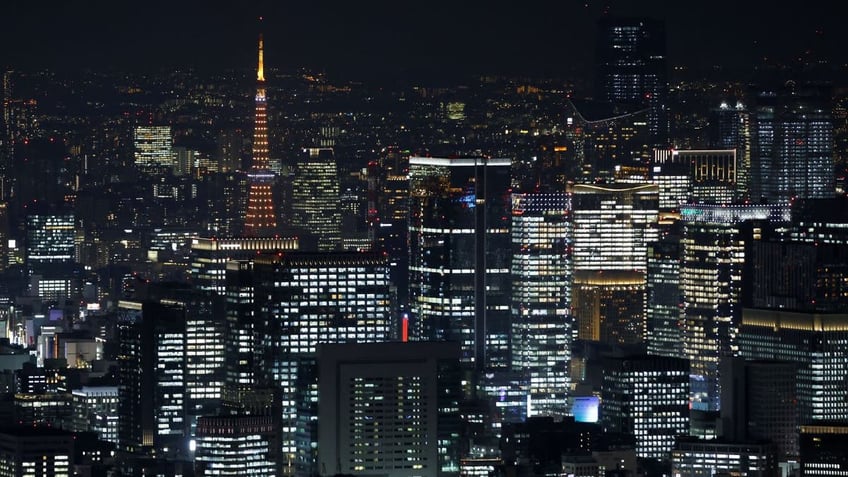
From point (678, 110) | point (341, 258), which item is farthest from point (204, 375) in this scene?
point (678, 110)

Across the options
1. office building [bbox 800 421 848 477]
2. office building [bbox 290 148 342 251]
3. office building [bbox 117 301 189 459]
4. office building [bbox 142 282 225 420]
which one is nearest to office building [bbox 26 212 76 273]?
office building [bbox 290 148 342 251]

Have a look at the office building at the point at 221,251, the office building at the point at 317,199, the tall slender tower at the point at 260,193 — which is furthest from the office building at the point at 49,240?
the office building at the point at 317,199

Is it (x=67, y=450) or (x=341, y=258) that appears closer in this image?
(x=67, y=450)

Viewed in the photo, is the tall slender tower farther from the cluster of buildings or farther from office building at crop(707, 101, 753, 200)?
office building at crop(707, 101, 753, 200)

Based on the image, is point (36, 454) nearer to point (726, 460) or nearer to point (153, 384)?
point (153, 384)

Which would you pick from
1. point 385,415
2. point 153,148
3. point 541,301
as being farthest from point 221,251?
point 385,415

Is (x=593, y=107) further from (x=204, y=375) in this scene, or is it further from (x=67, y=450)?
(x=67, y=450)
